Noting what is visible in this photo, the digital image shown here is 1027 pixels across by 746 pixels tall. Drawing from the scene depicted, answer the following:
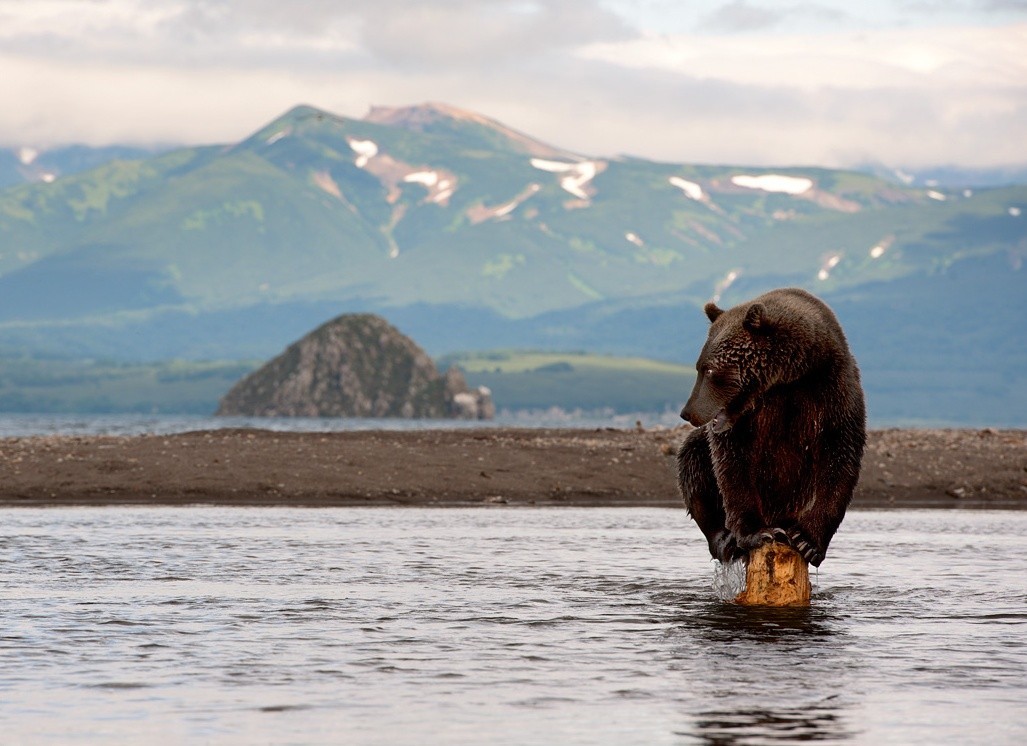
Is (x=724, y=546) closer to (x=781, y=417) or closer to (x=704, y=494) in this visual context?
(x=704, y=494)

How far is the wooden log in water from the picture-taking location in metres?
18.1

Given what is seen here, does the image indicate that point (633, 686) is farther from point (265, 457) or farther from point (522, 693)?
point (265, 457)

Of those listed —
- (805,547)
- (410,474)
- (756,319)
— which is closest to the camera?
(756,319)

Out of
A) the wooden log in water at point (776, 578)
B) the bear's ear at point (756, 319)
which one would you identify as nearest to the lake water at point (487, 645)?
the wooden log in water at point (776, 578)

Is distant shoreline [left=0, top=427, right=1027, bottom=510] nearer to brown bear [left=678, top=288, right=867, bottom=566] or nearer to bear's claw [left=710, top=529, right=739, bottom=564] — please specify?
bear's claw [left=710, top=529, right=739, bottom=564]

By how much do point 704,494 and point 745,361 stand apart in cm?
233

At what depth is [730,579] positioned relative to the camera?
1916cm

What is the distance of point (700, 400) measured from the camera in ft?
53.7

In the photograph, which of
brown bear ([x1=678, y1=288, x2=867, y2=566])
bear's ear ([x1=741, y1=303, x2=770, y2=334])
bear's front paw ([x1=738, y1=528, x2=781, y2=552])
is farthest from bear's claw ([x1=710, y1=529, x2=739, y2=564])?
bear's ear ([x1=741, y1=303, x2=770, y2=334])

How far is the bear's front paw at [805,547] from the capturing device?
17.5m

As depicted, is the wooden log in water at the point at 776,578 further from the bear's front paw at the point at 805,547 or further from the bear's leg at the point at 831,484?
the bear's leg at the point at 831,484

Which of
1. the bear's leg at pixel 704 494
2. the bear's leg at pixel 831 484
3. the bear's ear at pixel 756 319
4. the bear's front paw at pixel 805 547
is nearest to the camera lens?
the bear's ear at pixel 756 319

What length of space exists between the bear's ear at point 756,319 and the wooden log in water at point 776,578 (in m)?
2.61

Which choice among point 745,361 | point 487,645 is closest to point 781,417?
point 745,361
